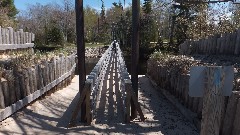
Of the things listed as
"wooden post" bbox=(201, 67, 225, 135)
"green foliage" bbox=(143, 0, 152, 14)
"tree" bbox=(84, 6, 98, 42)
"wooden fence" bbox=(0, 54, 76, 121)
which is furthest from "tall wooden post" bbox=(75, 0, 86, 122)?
"tree" bbox=(84, 6, 98, 42)

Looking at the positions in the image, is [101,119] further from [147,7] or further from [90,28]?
[90,28]

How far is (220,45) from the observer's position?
12016mm

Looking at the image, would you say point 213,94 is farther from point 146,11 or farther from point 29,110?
point 146,11

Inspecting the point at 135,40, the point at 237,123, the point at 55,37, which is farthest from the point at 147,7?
the point at 237,123

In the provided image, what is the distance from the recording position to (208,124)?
9.70ft

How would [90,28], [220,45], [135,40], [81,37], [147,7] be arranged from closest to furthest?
1. [81,37]
2. [135,40]
3. [220,45]
4. [147,7]
5. [90,28]

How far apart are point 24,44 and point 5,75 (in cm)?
996

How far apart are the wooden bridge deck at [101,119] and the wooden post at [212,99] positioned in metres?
3.56

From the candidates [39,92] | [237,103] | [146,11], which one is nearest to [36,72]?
[39,92]

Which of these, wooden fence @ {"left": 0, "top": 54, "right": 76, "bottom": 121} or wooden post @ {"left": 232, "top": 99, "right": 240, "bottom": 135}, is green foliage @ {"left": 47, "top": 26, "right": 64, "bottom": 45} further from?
wooden post @ {"left": 232, "top": 99, "right": 240, "bottom": 135}

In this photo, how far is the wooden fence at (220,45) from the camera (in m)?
10.8

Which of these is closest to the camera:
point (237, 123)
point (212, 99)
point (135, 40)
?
point (212, 99)

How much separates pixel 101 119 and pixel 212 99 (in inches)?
192

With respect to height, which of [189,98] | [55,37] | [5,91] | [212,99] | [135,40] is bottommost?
[189,98]
